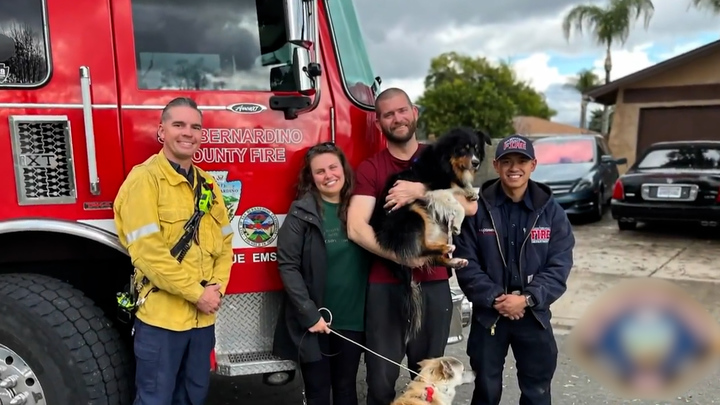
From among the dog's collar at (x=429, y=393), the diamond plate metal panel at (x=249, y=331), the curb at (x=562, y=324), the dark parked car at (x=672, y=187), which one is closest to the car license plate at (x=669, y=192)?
the dark parked car at (x=672, y=187)

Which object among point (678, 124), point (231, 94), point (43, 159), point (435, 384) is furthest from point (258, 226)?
point (678, 124)

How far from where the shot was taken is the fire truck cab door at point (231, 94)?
2887mm

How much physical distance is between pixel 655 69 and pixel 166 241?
55.8ft

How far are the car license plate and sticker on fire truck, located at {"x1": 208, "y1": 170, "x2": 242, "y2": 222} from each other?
8401 millimetres

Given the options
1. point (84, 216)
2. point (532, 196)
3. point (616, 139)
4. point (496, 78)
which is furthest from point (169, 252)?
point (496, 78)

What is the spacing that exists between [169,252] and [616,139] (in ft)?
56.5

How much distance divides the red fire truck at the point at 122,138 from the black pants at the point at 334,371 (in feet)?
0.48

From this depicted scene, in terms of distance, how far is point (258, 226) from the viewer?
314 centimetres

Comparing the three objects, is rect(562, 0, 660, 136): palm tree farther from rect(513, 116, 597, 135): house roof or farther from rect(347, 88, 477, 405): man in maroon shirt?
rect(347, 88, 477, 405): man in maroon shirt

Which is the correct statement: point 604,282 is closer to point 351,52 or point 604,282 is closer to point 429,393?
point 429,393

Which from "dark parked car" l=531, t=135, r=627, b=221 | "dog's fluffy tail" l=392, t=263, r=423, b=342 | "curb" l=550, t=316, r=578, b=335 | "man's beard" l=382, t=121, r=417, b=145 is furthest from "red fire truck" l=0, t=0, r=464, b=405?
"dark parked car" l=531, t=135, r=627, b=221

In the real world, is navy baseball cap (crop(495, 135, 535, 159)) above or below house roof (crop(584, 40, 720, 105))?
below

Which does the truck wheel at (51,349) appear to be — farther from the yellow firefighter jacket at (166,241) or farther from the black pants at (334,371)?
the black pants at (334,371)

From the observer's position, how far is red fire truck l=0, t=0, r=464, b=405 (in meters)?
2.75
